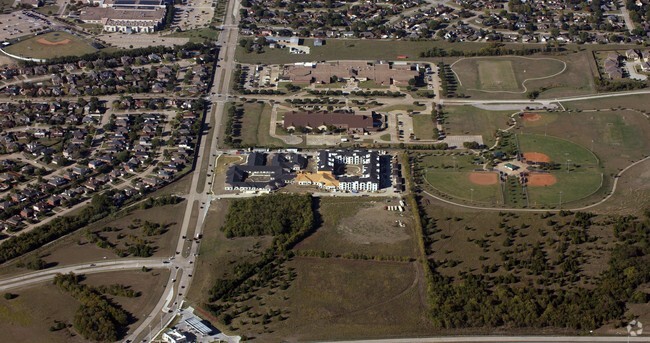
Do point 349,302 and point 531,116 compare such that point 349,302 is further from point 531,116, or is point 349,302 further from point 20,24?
point 20,24

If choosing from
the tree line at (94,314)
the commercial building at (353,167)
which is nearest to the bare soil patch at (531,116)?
the commercial building at (353,167)

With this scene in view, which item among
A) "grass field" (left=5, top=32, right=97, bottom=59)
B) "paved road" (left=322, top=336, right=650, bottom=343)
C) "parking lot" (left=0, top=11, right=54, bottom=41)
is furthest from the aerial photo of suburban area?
"parking lot" (left=0, top=11, right=54, bottom=41)

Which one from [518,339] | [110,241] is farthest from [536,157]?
[110,241]

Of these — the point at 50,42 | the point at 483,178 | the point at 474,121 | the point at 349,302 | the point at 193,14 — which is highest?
the point at 193,14

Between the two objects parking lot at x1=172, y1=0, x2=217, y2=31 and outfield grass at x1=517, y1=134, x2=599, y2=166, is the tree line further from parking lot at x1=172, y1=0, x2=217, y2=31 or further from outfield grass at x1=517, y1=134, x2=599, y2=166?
parking lot at x1=172, y1=0, x2=217, y2=31

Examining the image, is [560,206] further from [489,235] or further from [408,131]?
[408,131]

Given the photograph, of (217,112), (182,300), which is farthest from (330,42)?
(182,300)
